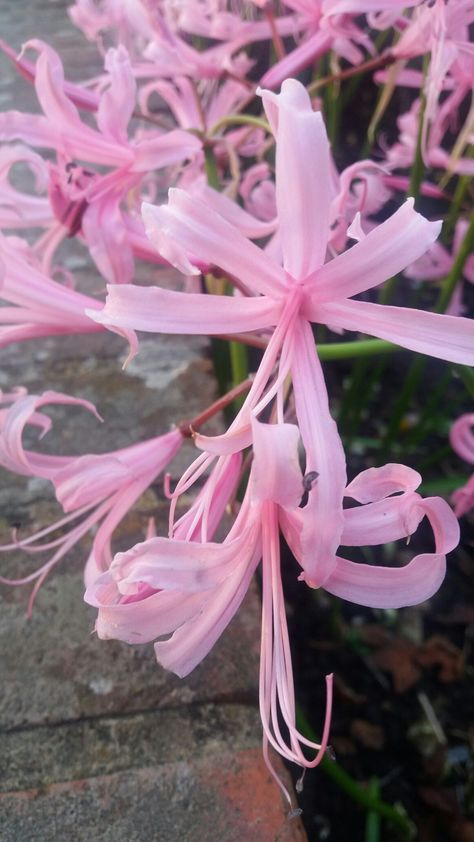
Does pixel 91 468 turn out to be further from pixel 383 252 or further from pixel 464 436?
pixel 464 436

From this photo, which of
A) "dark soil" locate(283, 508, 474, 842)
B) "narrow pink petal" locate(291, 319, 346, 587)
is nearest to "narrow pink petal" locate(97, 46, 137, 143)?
"narrow pink petal" locate(291, 319, 346, 587)

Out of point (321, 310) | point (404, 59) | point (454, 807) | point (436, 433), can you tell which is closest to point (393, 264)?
point (321, 310)

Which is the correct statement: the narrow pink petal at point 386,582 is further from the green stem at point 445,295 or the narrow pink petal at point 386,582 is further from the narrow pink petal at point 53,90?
the green stem at point 445,295

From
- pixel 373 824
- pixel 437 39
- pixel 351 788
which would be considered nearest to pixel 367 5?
pixel 437 39

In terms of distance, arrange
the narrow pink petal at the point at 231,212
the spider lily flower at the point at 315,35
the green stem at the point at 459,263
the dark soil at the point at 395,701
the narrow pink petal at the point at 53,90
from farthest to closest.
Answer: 1. the dark soil at the point at 395,701
2. the green stem at the point at 459,263
3. the spider lily flower at the point at 315,35
4. the narrow pink petal at the point at 53,90
5. the narrow pink petal at the point at 231,212

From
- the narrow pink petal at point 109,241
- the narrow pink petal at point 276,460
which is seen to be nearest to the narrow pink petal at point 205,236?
the narrow pink petal at point 276,460

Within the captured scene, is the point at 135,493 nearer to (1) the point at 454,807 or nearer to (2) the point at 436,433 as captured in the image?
(1) the point at 454,807

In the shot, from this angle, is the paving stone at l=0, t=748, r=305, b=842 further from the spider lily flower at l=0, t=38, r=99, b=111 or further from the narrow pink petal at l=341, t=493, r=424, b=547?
the spider lily flower at l=0, t=38, r=99, b=111
